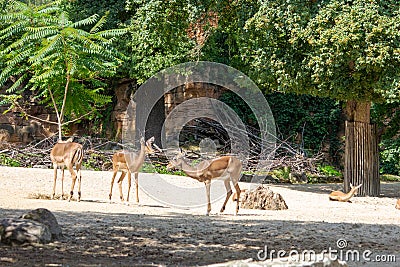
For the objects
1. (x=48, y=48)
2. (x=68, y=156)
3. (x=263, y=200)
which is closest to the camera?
(x=68, y=156)

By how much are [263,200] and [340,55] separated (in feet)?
12.7

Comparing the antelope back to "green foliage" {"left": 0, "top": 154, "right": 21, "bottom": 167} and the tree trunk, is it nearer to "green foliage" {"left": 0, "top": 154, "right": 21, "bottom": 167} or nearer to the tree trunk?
"green foliage" {"left": 0, "top": 154, "right": 21, "bottom": 167}

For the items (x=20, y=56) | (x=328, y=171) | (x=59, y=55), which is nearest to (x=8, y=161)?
(x=20, y=56)

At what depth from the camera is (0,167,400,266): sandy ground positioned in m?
7.22

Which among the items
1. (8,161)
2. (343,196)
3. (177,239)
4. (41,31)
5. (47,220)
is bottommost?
(177,239)

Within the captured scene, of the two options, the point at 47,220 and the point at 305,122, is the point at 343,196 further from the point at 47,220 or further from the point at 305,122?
the point at 305,122

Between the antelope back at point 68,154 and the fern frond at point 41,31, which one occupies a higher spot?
the fern frond at point 41,31

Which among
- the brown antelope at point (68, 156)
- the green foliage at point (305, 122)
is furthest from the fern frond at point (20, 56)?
the green foliage at point (305, 122)

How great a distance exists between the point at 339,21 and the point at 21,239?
9.79m

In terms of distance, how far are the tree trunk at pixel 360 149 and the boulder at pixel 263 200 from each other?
13.7 ft

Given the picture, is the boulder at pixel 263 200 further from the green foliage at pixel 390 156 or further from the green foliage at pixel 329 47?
the green foliage at pixel 390 156

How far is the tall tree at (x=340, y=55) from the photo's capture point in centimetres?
1444

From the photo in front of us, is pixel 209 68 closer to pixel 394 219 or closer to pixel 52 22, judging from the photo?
pixel 52 22

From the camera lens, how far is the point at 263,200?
44.0 ft
